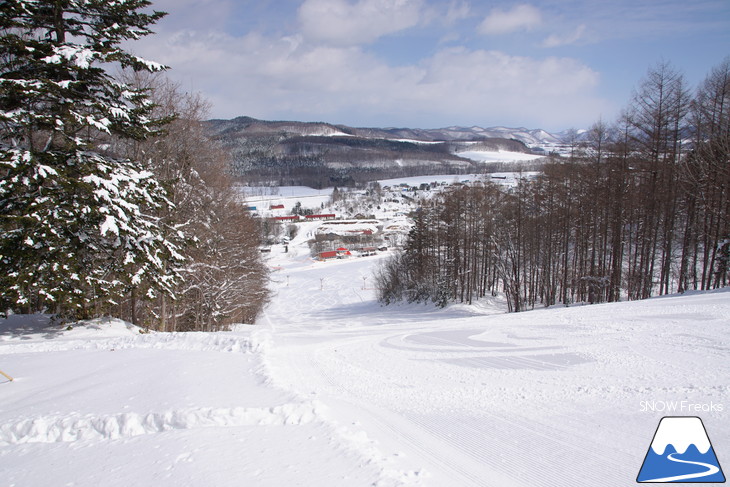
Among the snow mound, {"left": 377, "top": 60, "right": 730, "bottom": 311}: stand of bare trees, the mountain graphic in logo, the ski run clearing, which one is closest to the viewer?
the mountain graphic in logo

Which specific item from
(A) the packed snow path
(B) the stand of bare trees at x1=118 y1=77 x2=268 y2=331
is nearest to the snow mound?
(A) the packed snow path

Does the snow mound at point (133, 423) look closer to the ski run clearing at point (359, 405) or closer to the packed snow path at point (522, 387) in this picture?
the ski run clearing at point (359, 405)

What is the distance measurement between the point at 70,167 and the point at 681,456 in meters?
13.5

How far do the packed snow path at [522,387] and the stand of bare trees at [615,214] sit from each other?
32.2ft

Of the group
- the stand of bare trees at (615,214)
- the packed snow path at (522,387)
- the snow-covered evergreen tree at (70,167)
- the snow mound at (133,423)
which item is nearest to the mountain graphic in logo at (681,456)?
the packed snow path at (522,387)

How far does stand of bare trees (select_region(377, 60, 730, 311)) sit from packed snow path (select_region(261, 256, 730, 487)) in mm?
9816

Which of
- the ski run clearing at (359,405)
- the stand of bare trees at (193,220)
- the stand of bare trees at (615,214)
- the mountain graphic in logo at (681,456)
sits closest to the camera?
the mountain graphic in logo at (681,456)

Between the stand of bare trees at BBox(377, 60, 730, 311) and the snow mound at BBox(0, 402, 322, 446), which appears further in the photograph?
the stand of bare trees at BBox(377, 60, 730, 311)

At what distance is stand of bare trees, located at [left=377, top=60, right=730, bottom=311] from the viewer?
19797 millimetres

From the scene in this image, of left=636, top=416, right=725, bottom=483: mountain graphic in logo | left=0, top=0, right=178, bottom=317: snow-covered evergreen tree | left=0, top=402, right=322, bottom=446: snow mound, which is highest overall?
left=0, top=0, right=178, bottom=317: snow-covered evergreen tree

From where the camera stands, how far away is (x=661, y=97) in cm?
1964

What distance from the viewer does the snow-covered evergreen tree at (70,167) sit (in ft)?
30.8

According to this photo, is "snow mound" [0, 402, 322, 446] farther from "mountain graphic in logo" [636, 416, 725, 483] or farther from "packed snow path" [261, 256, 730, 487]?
"mountain graphic in logo" [636, 416, 725, 483]

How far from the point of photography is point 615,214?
22.6m
